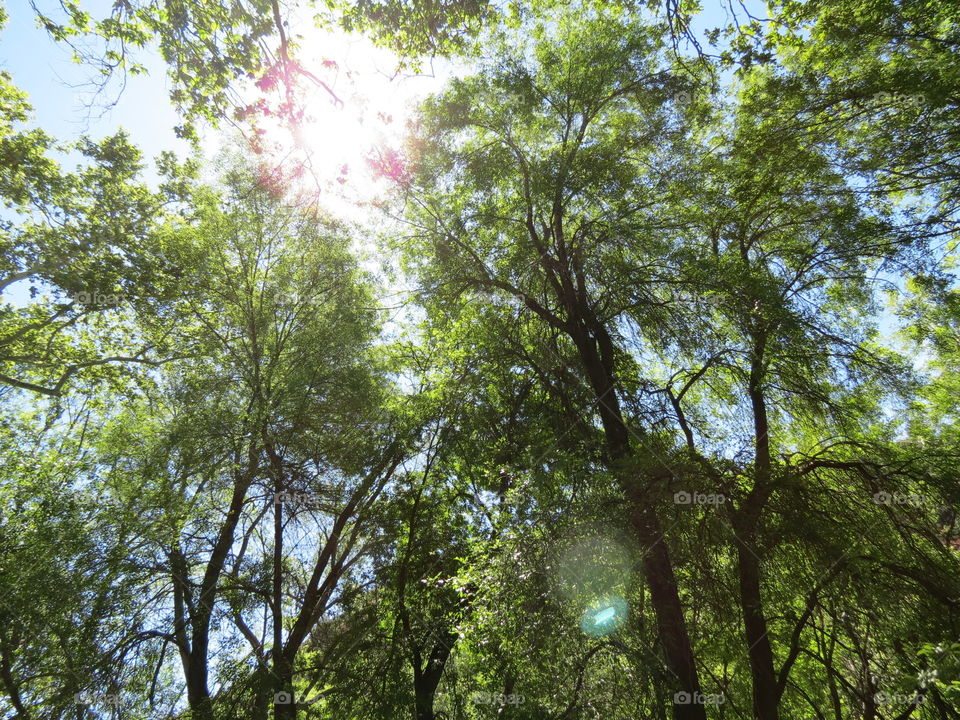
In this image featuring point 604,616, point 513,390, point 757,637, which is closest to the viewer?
point 604,616

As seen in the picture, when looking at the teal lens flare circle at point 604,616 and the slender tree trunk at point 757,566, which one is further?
the slender tree trunk at point 757,566

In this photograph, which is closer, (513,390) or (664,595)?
(664,595)

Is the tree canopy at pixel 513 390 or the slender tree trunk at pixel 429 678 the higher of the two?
the tree canopy at pixel 513 390

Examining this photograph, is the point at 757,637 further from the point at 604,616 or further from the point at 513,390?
the point at 513,390

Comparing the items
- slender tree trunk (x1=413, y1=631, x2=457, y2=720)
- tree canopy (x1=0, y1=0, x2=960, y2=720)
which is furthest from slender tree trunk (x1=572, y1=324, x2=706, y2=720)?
slender tree trunk (x1=413, y1=631, x2=457, y2=720)

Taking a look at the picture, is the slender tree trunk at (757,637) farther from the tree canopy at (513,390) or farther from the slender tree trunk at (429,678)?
the slender tree trunk at (429,678)

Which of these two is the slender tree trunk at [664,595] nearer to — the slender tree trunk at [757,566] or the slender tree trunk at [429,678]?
the slender tree trunk at [757,566]

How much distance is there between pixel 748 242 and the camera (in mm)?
8312

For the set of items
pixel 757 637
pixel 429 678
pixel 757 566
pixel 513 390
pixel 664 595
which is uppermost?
pixel 513 390

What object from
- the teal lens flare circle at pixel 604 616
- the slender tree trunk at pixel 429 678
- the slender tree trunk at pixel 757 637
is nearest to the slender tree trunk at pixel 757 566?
the slender tree trunk at pixel 757 637

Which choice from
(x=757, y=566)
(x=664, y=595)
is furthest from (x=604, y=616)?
(x=757, y=566)

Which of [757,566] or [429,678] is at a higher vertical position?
[757,566]

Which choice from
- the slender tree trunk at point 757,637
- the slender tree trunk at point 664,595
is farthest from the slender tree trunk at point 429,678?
the slender tree trunk at point 757,637

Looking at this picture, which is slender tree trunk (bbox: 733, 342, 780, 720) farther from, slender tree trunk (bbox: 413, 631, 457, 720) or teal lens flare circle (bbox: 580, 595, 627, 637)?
slender tree trunk (bbox: 413, 631, 457, 720)
